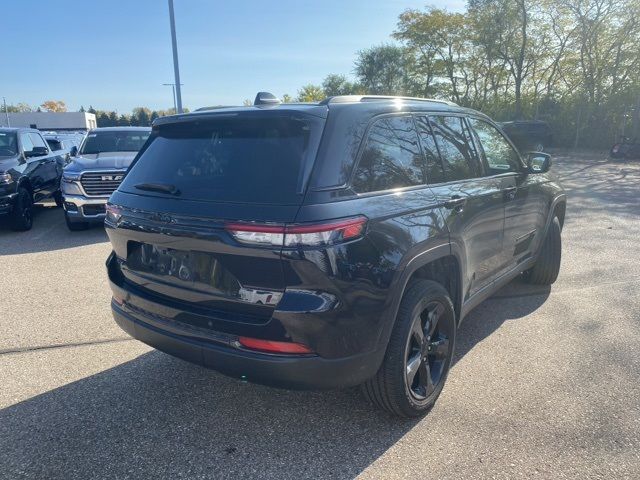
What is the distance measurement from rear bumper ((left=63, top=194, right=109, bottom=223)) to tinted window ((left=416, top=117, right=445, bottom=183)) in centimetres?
625

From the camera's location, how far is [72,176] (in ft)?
25.7

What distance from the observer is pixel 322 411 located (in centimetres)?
296

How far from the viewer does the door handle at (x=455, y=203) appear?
298 cm

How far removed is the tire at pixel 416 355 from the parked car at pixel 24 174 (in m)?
7.68

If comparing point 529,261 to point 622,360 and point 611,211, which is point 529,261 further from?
point 611,211

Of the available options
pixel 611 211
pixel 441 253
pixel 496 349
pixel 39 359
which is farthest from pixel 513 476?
pixel 611 211

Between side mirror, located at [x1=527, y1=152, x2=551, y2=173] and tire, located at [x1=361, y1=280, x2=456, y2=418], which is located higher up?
side mirror, located at [x1=527, y1=152, x2=551, y2=173]

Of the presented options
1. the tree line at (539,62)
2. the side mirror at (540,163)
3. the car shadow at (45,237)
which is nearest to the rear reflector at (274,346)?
the side mirror at (540,163)

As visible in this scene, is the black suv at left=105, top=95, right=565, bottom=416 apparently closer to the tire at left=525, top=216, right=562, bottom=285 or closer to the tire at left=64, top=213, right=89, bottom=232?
the tire at left=525, top=216, right=562, bottom=285

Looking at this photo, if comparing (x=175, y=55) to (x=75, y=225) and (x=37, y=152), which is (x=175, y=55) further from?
(x=75, y=225)

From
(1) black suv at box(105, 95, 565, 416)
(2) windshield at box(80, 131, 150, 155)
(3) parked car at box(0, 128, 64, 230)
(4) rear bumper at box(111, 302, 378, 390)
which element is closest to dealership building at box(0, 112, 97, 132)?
(3) parked car at box(0, 128, 64, 230)

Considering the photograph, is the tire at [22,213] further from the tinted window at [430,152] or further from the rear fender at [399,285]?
the rear fender at [399,285]

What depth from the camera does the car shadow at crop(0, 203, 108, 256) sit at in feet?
23.6

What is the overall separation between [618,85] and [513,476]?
32407 mm
